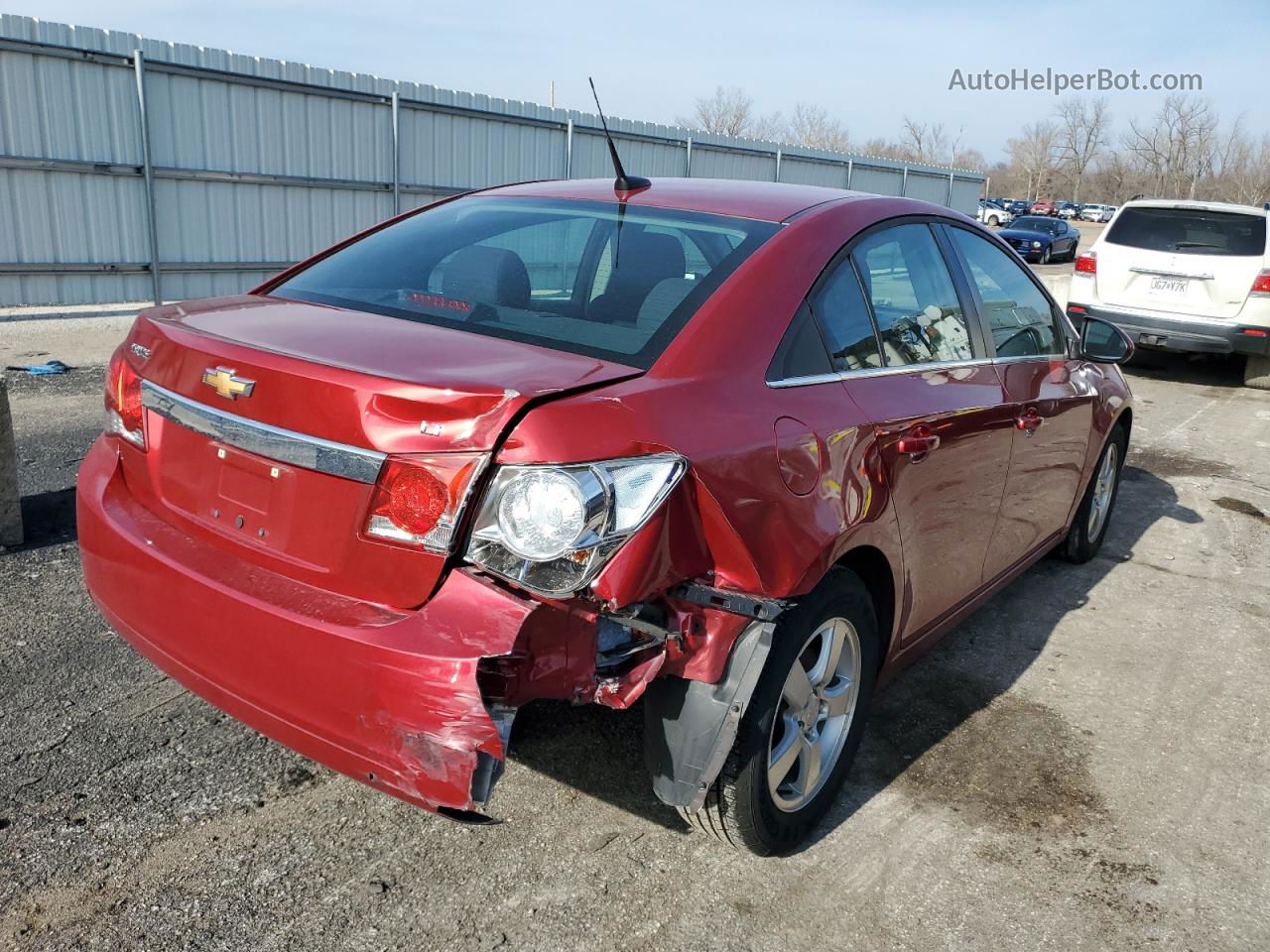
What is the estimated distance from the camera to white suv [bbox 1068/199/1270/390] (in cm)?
1090

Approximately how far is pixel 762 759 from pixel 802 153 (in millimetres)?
21432

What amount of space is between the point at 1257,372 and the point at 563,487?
1187 centimetres

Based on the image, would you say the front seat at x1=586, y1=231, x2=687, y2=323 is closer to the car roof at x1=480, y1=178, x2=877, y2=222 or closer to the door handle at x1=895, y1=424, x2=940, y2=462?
the car roof at x1=480, y1=178, x2=877, y2=222

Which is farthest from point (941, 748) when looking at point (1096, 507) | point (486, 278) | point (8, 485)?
point (8, 485)

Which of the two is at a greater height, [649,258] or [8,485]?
[649,258]

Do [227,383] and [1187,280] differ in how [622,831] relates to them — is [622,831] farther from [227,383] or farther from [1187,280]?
[1187,280]

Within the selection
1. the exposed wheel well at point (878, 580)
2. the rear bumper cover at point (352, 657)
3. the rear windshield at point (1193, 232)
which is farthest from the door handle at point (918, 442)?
the rear windshield at point (1193, 232)

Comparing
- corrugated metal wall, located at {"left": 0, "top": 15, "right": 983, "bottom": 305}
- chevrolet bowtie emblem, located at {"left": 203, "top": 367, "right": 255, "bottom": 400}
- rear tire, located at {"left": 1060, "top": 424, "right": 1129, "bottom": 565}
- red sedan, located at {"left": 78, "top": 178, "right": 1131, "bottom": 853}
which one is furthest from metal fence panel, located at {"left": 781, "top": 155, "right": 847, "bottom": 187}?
chevrolet bowtie emblem, located at {"left": 203, "top": 367, "right": 255, "bottom": 400}

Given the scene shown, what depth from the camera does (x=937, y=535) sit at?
10.7 feet

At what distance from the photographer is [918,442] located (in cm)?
302

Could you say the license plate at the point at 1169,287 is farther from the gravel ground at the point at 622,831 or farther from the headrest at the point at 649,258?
the headrest at the point at 649,258

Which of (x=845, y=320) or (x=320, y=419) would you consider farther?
(x=845, y=320)

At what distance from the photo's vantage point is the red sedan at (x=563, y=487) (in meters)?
2.10

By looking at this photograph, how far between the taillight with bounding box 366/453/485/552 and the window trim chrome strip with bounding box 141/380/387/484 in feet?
0.15
